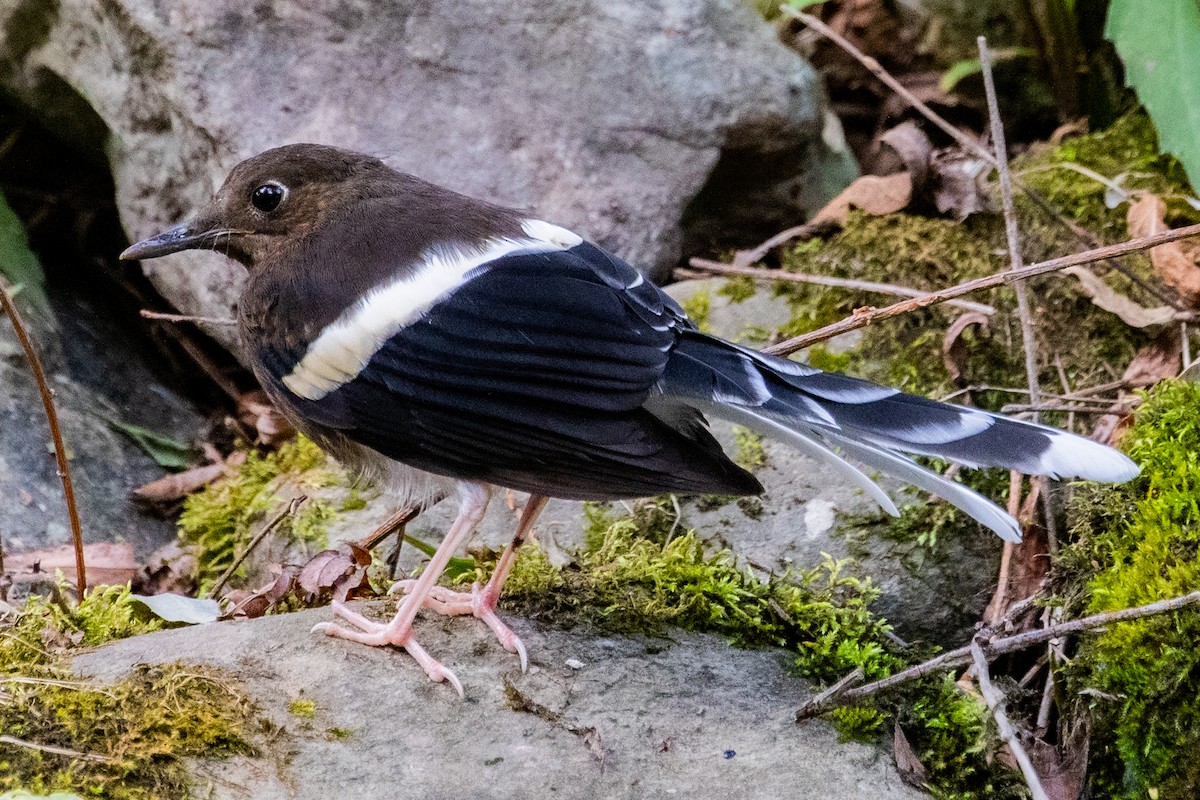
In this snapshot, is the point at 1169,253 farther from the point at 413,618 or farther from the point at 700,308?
the point at 413,618

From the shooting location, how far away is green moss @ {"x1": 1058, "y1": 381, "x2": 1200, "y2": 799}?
2229mm

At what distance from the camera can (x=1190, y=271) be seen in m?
3.43

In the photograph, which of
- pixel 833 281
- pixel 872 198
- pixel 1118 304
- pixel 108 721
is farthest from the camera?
pixel 872 198

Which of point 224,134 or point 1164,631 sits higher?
point 224,134

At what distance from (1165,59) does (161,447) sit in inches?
149

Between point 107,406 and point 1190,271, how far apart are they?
12.5 ft

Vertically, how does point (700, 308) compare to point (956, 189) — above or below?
below

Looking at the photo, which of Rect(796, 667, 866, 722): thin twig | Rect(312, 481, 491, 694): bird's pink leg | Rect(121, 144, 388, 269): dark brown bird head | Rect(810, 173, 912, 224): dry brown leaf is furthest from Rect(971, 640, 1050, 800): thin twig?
Rect(810, 173, 912, 224): dry brown leaf

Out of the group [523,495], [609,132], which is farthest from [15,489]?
[609,132]

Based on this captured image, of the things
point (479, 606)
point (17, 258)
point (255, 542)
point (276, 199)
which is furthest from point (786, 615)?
point (17, 258)

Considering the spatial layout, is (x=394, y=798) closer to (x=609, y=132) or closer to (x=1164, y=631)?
(x=1164, y=631)

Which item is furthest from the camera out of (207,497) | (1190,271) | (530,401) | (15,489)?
(207,497)

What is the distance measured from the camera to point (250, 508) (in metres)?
3.92

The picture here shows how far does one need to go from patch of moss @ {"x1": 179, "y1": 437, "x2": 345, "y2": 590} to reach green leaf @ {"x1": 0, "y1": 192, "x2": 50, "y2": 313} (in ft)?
3.32
